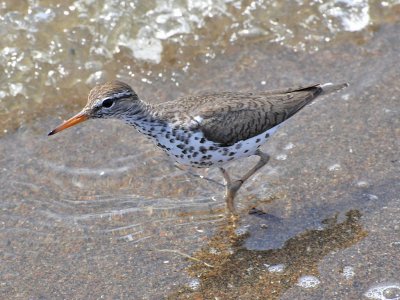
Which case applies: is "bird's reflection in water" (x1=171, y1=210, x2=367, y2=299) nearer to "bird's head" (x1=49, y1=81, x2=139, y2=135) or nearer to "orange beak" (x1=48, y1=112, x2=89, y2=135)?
"bird's head" (x1=49, y1=81, x2=139, y2=135)

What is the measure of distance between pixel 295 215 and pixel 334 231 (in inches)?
14.2

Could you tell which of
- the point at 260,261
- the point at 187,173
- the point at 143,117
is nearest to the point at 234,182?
the point at 187,173

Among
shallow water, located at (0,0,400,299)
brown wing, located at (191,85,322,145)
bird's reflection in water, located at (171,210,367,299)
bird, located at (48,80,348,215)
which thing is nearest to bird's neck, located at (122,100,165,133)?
bird, located at (48,80,348,215)

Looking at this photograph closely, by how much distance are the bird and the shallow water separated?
1.85 ft

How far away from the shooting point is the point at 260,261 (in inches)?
212

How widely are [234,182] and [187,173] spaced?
55cm

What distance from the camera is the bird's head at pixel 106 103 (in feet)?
18.0

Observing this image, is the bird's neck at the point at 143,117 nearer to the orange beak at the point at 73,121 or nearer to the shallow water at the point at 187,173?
the orange beak at the point at 73,121

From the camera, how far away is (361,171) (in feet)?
20.0

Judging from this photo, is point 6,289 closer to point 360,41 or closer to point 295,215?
point 295,215

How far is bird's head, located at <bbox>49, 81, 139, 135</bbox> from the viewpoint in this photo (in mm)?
5488

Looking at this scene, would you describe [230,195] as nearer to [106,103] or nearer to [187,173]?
[187,173]

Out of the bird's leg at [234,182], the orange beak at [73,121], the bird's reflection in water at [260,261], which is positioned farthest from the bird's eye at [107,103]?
the bird's reflection in water at [260,261]

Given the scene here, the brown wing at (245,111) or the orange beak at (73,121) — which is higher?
the orange beak at (73,121)
